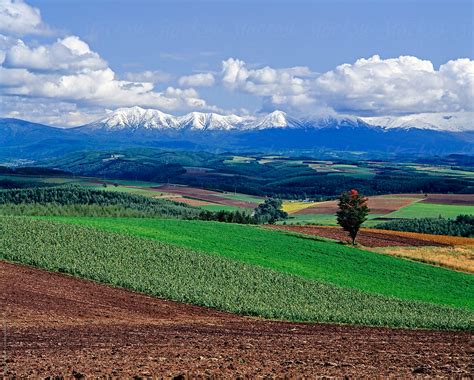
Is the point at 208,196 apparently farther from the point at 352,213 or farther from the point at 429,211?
the point at 352,213

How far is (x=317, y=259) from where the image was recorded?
5506cm

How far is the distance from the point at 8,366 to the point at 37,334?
19.0 ft

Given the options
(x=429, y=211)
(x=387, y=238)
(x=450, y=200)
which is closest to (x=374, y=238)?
(x=387, y=238)

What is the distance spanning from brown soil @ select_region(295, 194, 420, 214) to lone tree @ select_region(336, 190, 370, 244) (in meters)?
43.9

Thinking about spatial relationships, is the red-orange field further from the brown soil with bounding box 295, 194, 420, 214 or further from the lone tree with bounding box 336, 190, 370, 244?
the brown soil with bounding box 295, 194, 420, 214

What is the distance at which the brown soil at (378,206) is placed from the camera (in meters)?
113

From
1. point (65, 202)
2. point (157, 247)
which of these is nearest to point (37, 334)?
point (157, 247)

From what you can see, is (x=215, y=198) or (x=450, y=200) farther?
(x=215, y=198)

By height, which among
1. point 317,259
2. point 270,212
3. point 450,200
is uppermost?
point 450,200

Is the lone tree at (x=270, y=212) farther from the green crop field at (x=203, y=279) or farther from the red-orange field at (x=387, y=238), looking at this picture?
the green crop field at (x=203, y=279)

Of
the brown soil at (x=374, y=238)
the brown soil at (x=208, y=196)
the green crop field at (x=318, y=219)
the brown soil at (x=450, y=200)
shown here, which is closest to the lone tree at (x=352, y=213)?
the brown soil at (x=374, y=238)

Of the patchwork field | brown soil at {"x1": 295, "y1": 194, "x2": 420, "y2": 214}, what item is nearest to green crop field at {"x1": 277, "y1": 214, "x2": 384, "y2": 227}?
brown soil at {"x1": 295, "y1": 194, "x2": 420, "y2": 214}

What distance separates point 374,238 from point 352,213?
936 cm

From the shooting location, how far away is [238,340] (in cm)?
2183
